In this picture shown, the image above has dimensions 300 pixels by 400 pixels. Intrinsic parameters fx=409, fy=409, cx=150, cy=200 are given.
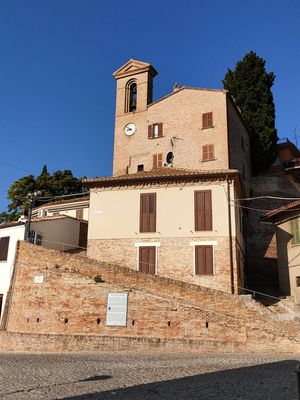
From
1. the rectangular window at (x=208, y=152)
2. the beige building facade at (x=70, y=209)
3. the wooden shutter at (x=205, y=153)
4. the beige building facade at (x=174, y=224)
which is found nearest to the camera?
the beige building facade at (x=174, y=224)

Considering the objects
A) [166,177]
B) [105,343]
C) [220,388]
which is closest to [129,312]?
[105,343]

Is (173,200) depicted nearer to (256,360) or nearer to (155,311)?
(155,311)

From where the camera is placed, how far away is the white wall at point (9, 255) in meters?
22.7

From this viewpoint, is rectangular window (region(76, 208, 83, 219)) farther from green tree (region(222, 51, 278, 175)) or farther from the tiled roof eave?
green tree (region(222, 51, 278, 175))

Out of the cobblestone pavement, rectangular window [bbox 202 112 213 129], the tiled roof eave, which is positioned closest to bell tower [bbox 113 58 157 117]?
rectangular window [bbox 202 112 213 129]

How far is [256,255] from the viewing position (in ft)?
96.8

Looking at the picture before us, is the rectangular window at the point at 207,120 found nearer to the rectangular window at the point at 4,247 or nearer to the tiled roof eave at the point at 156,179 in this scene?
the tiled roof eave at the point at 156,179

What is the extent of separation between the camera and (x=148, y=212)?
73.2 feet

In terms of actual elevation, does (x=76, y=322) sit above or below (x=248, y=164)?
below

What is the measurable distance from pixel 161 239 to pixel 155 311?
5.18m

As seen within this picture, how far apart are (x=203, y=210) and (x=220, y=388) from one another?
13.0 m

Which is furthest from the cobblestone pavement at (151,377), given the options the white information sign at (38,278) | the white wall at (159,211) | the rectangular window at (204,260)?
the white wall at (159,211)

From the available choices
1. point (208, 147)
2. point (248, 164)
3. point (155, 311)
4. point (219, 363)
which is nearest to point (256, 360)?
point (219, 363)

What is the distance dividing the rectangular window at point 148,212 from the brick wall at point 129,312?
4011mm
